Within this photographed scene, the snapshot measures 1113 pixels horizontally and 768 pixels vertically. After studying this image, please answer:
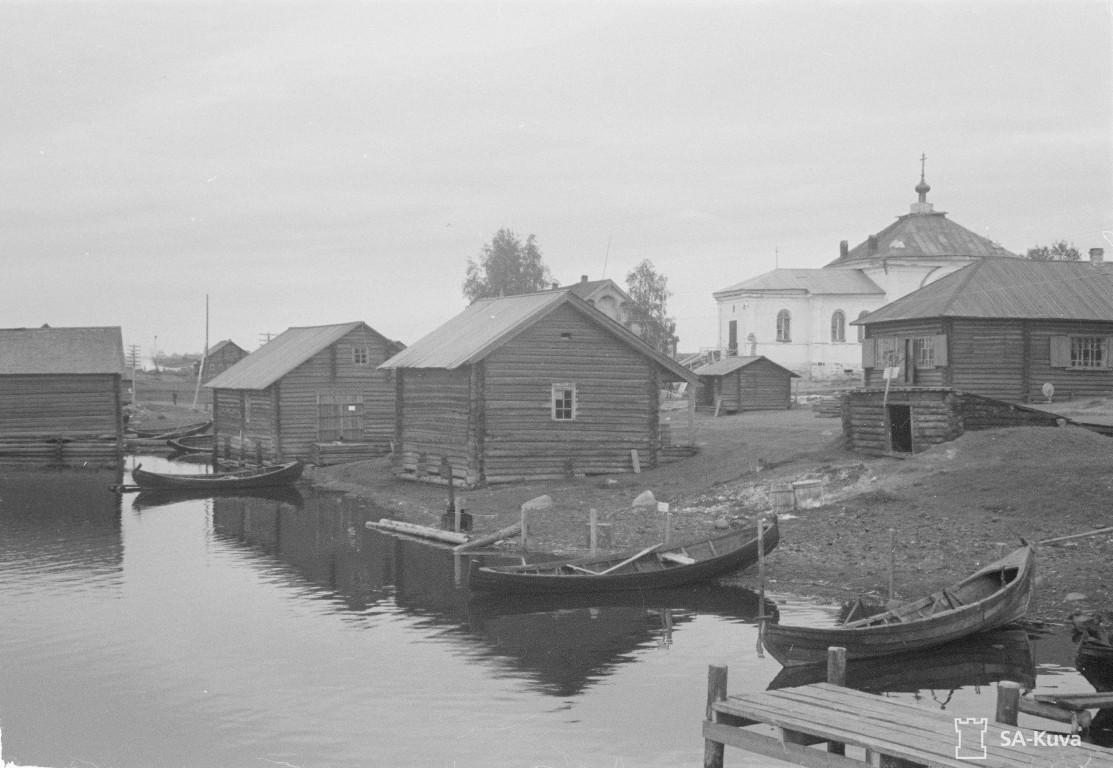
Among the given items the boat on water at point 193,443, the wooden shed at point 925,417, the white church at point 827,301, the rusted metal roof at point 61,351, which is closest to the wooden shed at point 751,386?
the white church at point 827,301

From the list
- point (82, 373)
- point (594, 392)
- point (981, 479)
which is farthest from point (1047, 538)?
point (82, 373)

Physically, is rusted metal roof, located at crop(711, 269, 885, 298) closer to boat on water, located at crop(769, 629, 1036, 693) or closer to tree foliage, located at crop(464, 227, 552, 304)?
tree foliage, located at crop(464, 227, 552, 304)

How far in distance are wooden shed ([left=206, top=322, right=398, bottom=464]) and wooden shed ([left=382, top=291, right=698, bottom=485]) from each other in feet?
43.4

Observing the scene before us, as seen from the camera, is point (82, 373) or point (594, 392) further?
point (82, 373)

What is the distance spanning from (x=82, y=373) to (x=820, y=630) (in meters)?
50.8

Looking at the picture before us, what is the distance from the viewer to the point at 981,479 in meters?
30.7

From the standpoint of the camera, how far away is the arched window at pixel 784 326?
256 feet

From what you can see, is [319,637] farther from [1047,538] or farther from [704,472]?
[704,472]

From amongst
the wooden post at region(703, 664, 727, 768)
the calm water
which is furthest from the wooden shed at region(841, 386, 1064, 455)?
the wooden post at region(703, 664, 727, 768)

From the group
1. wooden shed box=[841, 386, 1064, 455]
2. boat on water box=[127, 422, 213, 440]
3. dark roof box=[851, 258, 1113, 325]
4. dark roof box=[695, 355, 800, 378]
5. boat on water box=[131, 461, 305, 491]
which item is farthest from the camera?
boat on water box=[127, 422, 213, 440]

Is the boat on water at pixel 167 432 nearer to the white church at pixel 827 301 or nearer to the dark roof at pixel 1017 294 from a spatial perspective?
the white church at pixel 827 301

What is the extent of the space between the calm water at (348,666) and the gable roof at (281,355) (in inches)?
937

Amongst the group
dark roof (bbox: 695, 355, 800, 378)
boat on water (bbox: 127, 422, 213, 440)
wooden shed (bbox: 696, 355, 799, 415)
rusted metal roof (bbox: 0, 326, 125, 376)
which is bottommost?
boat on water (bbox: 127, 422, 213, 440)

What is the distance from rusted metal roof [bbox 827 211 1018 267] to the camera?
3088 inches
